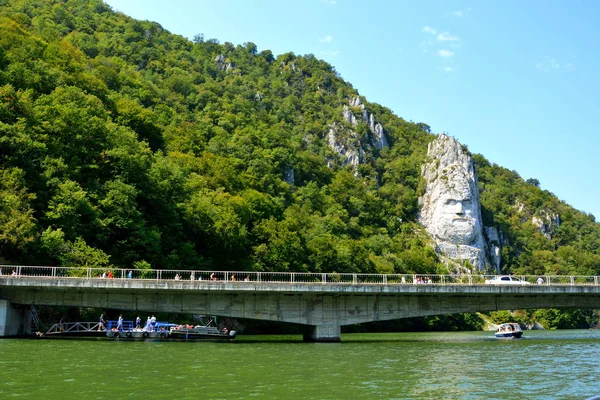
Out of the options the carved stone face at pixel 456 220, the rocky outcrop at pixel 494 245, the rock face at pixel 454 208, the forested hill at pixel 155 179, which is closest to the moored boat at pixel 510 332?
the forested hill at pixel 155 179

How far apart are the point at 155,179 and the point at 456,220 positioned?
122965 mm

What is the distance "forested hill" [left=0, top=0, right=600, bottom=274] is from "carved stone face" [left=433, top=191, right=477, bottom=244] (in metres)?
7.57

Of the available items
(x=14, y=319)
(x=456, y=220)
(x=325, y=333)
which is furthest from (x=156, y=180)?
(x=456, y=220)

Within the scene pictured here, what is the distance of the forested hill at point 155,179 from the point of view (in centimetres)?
6356

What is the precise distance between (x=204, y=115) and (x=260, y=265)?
293 feet

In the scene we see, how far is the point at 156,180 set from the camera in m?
77.3

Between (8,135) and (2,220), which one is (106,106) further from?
(2,220)

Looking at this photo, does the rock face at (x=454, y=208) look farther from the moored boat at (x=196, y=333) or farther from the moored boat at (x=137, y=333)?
the moored boat at (x=137, y=333)

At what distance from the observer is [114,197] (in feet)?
216

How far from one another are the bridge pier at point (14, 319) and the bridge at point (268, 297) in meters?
0.08

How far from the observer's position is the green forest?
63500mm

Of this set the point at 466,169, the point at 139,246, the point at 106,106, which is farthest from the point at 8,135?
the point at 466,169

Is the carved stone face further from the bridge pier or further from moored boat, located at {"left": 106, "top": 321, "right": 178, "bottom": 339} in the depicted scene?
the bridge pier

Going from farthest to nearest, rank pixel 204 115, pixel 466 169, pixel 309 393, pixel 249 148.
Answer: pixel 466 169 → pixel 204 115 → pixel 249 148 → pixel 309 393
